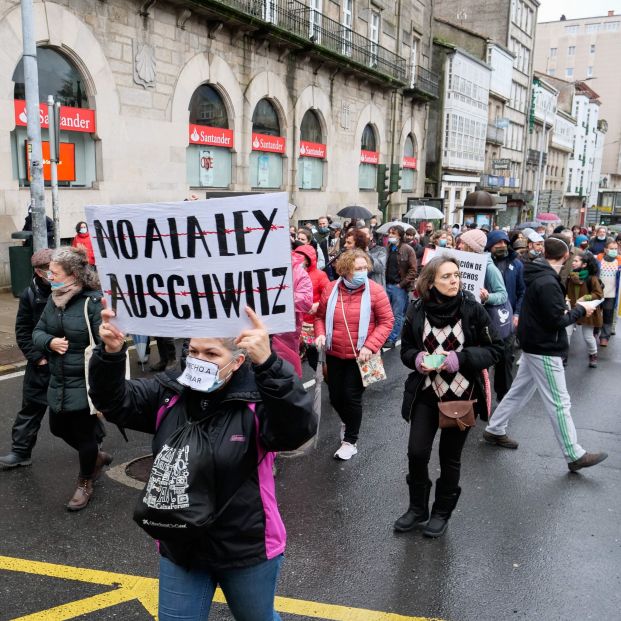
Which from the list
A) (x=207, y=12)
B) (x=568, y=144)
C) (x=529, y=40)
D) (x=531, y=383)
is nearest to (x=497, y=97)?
(x=529, y=40)

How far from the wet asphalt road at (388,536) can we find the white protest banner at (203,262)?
1.85 metres

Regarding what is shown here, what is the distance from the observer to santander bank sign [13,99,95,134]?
13.8m

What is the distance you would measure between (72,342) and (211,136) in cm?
1598

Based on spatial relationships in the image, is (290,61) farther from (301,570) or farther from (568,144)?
(568,144)

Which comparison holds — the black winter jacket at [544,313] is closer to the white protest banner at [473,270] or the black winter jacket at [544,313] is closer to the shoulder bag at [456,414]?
the white protest banner at [473,270]

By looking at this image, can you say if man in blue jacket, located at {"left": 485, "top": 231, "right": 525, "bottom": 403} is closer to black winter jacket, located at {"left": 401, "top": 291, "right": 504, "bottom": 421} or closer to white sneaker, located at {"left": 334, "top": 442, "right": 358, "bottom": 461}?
white sneaker, located at {"left": 334, "top": 442, "right": 358, "bottom": 461}

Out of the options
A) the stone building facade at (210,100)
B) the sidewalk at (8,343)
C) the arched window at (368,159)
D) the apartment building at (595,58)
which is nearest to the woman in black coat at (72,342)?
the sidewalk at (8,343)

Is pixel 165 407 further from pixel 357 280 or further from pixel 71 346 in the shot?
pixel 357 280

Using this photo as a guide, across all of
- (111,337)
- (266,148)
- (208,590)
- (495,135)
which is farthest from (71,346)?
(495,135)

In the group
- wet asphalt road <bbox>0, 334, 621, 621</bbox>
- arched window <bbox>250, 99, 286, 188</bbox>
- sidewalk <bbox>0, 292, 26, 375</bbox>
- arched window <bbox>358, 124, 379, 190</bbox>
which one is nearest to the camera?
wet asphalt road <bbox>0, 334, 621, 621</bbox>

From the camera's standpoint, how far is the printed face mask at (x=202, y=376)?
231 cm

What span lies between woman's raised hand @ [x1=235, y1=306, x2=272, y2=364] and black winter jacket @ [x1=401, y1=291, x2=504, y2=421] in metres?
2.10

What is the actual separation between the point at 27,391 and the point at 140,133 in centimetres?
1306

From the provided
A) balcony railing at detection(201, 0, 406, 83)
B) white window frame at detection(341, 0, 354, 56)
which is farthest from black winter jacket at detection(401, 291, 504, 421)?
white window frame at detection(341, 0, 354, 56)
